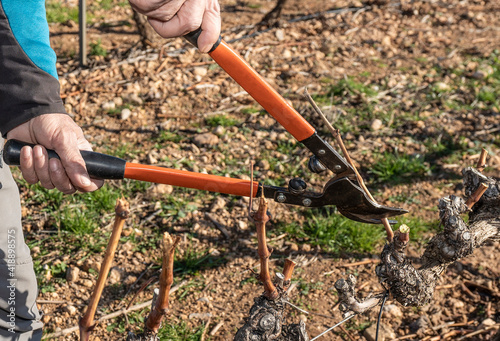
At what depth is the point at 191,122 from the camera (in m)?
4.52

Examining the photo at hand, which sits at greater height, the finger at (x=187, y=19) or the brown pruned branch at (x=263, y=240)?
the finger at (x=187, y=19)

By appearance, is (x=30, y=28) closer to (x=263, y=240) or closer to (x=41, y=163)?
(x=41, y=163)

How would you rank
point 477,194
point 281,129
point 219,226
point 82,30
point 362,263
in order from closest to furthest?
point 477,194 → point 362,263 → point 219,226 → point 281,129 → point 82,30

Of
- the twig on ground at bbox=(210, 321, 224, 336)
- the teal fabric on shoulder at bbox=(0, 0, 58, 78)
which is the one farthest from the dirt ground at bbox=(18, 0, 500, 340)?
the teal fabric on shoulder at bbox=(0, 0, 58, 78)

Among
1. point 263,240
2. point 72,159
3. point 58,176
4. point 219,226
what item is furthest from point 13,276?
point 219,226

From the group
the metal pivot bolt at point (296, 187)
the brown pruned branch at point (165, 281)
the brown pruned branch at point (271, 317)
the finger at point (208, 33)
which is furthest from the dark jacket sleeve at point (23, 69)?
the brown pruned branch at point (271, 317)

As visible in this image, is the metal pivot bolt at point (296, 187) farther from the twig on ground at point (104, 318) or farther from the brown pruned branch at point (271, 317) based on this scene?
the twig on ground at point (104, 318)

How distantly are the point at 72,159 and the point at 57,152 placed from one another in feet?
0.28

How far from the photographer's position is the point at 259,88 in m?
2.32

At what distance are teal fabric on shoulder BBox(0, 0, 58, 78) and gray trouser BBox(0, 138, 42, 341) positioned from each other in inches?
18.9

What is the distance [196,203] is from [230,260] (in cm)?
60

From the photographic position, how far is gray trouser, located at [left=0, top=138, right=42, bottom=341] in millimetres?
2264

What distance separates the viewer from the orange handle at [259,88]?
228cm

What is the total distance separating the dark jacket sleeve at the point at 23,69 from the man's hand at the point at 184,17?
49 centimetres
